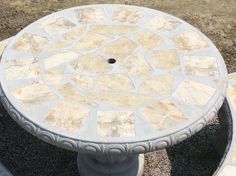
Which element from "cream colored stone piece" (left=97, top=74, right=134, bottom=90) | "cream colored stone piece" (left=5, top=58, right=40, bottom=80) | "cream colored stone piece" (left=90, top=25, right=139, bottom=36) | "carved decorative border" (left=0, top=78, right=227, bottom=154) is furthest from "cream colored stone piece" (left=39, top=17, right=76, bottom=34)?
"carved decorative border" (left=0, top=78, right=227, bottom=154)

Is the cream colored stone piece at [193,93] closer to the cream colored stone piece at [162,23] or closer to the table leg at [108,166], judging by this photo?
the cream colored stone piece at [162,23]

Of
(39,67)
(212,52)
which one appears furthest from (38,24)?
(212,52)

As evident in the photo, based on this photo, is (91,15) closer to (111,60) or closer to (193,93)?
(111,60)

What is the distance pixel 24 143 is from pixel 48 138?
232cm

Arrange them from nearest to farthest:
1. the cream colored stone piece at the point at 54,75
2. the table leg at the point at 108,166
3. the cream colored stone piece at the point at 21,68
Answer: the cream colored stone piece at the point at 54,75 < the cream colored stone piece at the point at 21,68 < the table leg at the point at 108,166

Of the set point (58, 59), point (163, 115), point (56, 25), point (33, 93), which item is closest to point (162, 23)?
point (56, 25)

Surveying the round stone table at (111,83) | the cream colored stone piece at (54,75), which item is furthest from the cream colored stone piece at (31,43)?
the cream colored stone piece at (54,75)

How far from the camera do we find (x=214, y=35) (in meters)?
8.19

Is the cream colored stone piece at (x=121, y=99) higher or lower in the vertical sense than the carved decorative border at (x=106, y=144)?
higher

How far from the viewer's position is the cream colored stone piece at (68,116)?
3.99 m

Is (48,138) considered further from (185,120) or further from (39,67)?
(185,120)

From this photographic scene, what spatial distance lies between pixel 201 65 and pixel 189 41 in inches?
20.7

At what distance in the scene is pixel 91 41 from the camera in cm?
513

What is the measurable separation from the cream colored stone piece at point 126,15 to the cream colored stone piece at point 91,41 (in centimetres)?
47
